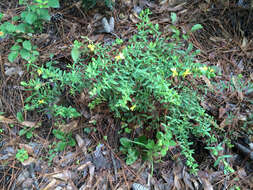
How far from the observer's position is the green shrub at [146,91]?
174 cm

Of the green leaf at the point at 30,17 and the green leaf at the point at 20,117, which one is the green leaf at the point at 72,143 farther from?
the green leaf at the point at 30,17

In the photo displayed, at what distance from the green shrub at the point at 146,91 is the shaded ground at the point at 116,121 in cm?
17

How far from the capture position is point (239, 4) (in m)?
2.64

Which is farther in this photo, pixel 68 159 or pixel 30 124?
pixel 30 124

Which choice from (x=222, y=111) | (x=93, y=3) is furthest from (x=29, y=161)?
(x=222, y=111)

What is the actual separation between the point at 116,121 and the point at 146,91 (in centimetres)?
52

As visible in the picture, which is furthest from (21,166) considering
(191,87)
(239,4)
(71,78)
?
(239,4)

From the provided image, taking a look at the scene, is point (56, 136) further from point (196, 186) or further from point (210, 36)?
point (210, 36)

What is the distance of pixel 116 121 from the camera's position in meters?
2.14

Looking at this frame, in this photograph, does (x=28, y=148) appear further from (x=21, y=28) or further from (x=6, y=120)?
(x=21, y=28)

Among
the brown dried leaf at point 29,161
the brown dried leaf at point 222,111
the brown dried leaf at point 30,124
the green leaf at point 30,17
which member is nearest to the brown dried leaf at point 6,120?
the brown dried leaf at point 30,124

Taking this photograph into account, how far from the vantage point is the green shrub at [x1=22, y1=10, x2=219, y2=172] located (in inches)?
68.4

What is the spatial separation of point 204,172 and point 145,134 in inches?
27.0

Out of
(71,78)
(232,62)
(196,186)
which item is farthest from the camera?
(232,62)
